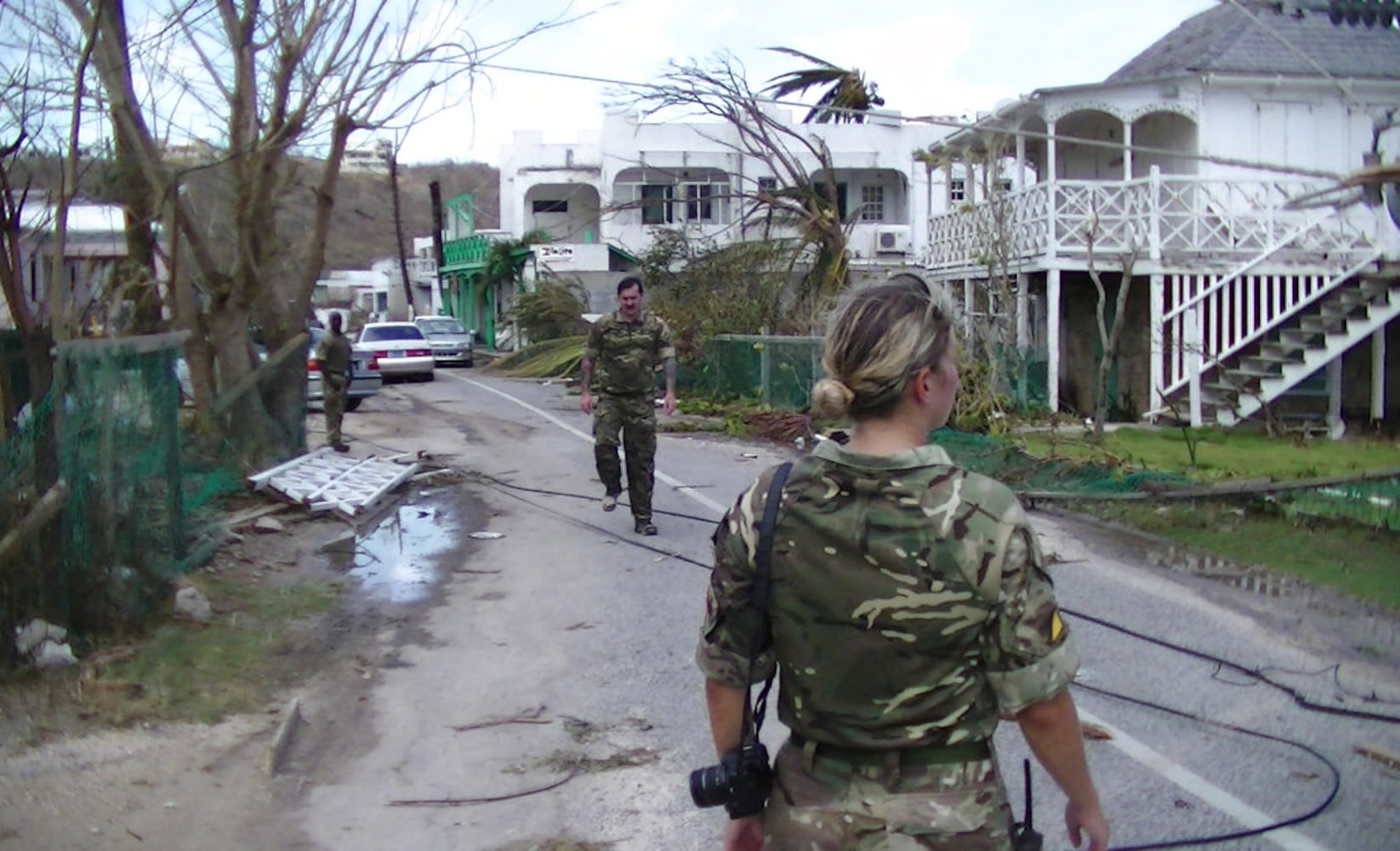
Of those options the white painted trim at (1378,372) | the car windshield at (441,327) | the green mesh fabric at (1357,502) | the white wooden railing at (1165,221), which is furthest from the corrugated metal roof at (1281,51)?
the car windshield at (441,327)

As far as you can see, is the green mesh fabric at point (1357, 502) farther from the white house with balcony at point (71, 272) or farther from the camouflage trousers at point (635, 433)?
the white house with balcony at point (71, 272)

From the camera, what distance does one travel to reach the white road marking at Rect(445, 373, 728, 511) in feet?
41.7

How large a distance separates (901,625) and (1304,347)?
61.0ft

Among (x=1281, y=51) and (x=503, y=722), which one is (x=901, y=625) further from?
(x=1281, y=51)

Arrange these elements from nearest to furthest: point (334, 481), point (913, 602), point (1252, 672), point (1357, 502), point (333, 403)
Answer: point (913, 602) → point (1252, 672) → point (1357, 502) → point (334, 481) → point (333, 403)

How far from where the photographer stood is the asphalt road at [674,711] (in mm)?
5113

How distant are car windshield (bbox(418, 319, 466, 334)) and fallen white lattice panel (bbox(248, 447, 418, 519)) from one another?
27.8 metres

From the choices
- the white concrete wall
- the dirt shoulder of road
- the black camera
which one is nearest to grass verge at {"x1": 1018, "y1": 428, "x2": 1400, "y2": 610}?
the dirt shoulder of road

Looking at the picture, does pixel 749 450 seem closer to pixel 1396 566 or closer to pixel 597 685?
pixel 1396 566

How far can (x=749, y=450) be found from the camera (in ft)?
58.1

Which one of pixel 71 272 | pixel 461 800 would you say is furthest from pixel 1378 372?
pixel 461 800

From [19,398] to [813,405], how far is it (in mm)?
7042

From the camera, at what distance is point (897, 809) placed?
246 cm

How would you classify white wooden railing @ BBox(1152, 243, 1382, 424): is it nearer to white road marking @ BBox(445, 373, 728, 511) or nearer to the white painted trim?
the white painted trim
